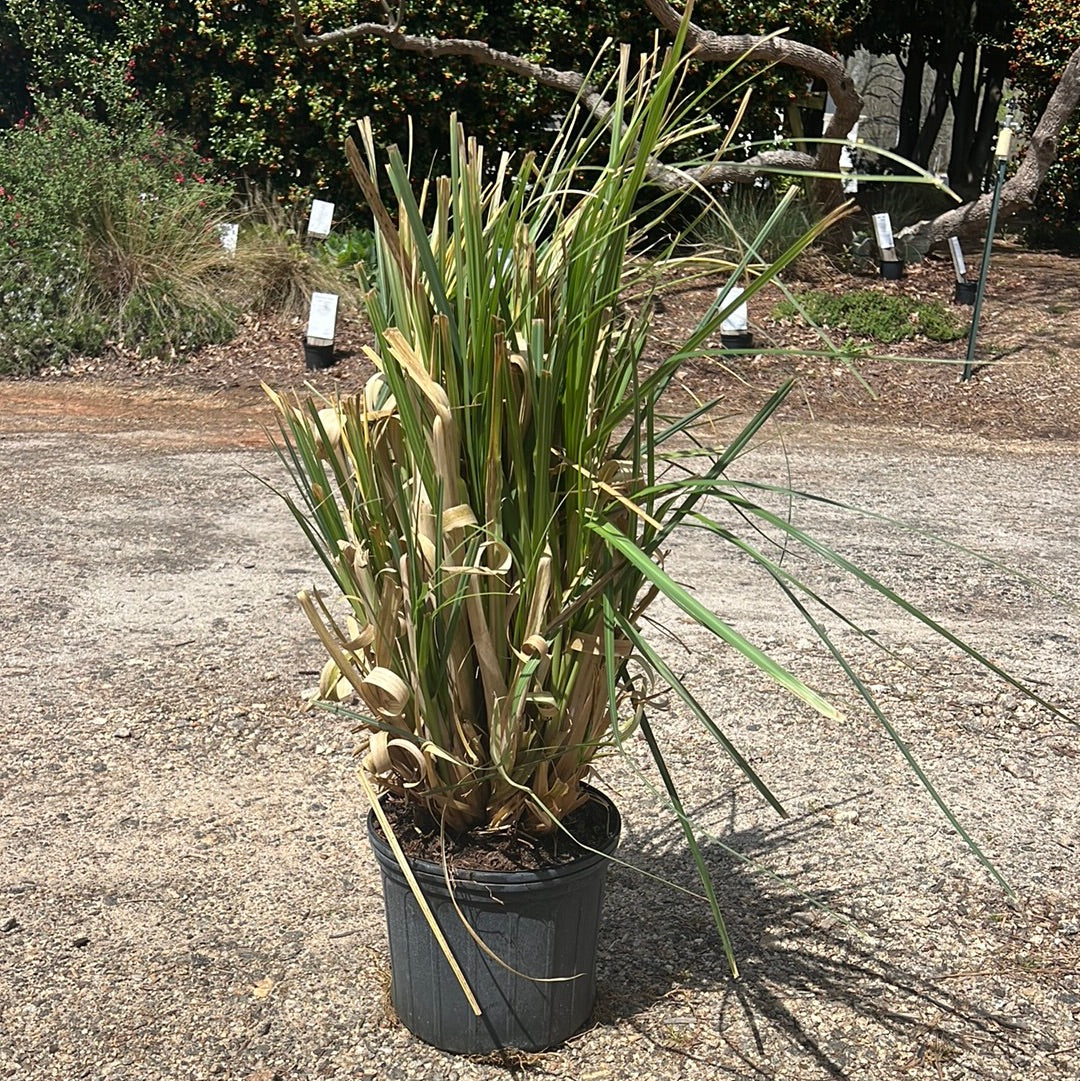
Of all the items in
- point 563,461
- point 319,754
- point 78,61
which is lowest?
point 319,754

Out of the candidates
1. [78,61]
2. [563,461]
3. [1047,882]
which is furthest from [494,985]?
[78,61]

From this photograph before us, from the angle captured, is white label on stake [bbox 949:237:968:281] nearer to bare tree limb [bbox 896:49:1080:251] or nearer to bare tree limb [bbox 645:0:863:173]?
bare tree limb [bbox 896:49:1080:251]

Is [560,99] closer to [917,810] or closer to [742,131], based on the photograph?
[742,131]

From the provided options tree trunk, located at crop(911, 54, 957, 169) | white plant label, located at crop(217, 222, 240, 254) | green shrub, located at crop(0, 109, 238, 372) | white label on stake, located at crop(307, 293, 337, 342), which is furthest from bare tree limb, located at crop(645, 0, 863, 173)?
tree trunk, located at crop(911, 54, 957, 169)

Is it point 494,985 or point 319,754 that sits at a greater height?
point 494,985

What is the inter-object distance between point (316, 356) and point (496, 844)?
7848mm

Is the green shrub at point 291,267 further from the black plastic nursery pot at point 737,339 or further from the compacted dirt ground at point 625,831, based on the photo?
the compacted dirt ground at point 625,831

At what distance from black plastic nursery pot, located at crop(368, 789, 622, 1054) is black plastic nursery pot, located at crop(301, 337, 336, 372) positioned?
7.65 metres

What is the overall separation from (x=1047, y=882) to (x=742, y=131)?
414 inches

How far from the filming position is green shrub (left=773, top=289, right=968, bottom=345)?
35.2 ft

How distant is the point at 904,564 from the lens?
5.93 m

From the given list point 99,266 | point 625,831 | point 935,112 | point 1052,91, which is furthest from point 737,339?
point 935,112

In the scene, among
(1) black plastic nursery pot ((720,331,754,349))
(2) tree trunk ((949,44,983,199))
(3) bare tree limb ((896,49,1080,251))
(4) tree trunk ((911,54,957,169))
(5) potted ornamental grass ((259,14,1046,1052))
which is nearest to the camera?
(5) potted ornamental grass ((259,14,1046,1052))

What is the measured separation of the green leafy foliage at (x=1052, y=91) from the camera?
43.0 feet
